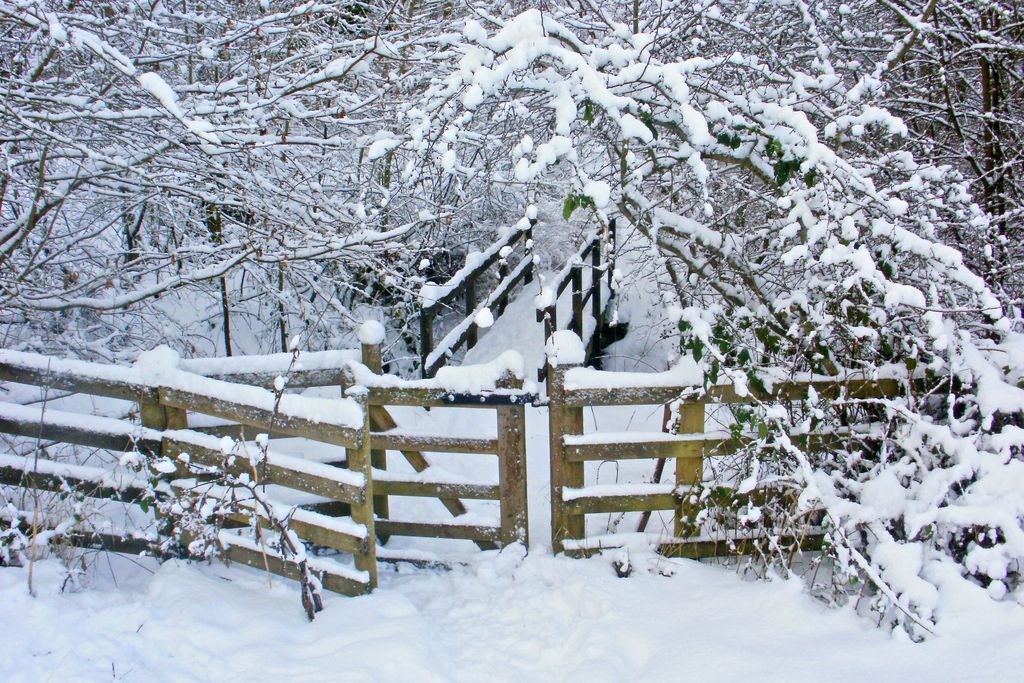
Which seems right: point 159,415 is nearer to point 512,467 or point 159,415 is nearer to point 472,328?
point 512,467

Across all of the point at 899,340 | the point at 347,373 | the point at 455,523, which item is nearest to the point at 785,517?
the point at 899,340

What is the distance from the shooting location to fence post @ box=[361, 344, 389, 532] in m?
4.76

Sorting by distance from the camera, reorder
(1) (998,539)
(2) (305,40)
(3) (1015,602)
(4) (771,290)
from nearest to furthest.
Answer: (3) (1015,602) → (1) (998,539) → (4) (771,290) → (2) (305,40)

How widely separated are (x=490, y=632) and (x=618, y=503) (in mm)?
1012

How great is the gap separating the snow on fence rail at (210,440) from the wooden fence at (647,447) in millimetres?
1075

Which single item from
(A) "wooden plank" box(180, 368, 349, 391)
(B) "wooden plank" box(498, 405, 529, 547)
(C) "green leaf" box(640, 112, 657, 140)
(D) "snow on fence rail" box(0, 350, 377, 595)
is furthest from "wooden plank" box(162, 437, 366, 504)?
(C) "green leaf" box(640, 112, 657, 140)

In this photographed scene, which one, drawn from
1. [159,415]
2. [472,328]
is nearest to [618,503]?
[159,415]

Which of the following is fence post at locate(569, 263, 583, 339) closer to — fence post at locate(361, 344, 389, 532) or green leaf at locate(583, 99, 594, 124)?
fence post at locate(361, 344, 389, 532)

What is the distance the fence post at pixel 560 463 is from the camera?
439cm

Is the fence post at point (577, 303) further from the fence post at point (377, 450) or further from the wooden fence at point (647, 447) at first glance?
the wooden fence at point (647, 447)

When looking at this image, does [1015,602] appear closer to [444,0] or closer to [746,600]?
[746,600]

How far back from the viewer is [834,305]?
4074mm

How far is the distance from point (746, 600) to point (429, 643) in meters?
1.55

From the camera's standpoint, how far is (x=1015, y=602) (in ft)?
11.5
